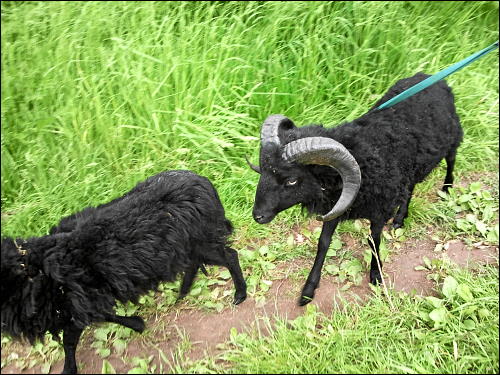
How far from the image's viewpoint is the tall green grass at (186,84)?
14.5 ft

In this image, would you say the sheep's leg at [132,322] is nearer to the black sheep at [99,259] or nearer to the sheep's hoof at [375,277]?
the black sheep at [99,259]

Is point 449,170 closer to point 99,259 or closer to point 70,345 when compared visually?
point 99,259

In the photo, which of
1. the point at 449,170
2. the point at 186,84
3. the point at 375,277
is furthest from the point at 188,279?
the point at 449,170

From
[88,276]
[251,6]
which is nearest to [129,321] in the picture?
[88,276]

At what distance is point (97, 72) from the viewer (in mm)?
4828

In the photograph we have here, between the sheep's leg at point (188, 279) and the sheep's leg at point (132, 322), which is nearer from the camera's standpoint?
the sheep's leg at point (132, 322)

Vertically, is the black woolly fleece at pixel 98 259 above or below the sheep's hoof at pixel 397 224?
above

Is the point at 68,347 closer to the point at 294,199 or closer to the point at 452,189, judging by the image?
the point at 294,199

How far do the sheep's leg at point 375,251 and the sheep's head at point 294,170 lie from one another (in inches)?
22.2

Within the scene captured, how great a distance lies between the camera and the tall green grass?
441cm

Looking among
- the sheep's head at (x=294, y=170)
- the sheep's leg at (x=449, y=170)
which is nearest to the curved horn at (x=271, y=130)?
the sheep's head at (x=294, y=170)

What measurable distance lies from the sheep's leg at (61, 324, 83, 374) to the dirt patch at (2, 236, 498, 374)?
0.15 m

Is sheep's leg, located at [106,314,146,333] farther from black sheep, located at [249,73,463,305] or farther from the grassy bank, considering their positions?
black sheep, located at [249,73,463,305]

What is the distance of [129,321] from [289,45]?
12.0 ft
